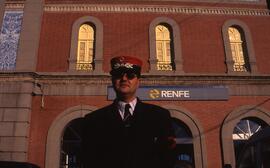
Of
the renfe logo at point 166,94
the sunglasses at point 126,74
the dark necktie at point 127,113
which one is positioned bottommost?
the dark necktie at point 127,113

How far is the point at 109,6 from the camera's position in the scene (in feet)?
50.5

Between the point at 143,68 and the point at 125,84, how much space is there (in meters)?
11.8

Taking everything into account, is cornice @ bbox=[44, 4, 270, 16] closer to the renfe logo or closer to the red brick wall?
the red brick wall

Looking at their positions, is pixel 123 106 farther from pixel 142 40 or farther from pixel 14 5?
pixel 14 5

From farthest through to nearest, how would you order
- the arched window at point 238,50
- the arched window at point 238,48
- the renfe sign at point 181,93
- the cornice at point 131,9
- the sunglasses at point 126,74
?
the cornice at point 131,9 → the arched window at point 238,50 → the arched window at point 238,48 → the renfe sign at point 181,93 → the sunglasses at point 126,74

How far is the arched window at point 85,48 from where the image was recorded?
1448 cm

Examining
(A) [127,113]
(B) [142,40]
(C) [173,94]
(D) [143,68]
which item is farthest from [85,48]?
(A) [127,113]

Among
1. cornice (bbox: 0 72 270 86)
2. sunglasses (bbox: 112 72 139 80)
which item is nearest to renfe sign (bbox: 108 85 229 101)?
cornice (bbox: 0 72 270 86)

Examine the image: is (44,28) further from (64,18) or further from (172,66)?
(172,66)

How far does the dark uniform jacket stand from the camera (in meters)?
2.38

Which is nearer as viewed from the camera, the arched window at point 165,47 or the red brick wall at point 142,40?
the arched window at point 165,47

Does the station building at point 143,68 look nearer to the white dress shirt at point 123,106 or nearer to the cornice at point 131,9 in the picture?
the cornice at point 131,9

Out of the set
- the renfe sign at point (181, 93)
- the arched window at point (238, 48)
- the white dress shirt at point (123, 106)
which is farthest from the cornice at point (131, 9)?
the white dress shirt at point (123, 106)

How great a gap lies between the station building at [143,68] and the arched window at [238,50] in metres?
0.05
